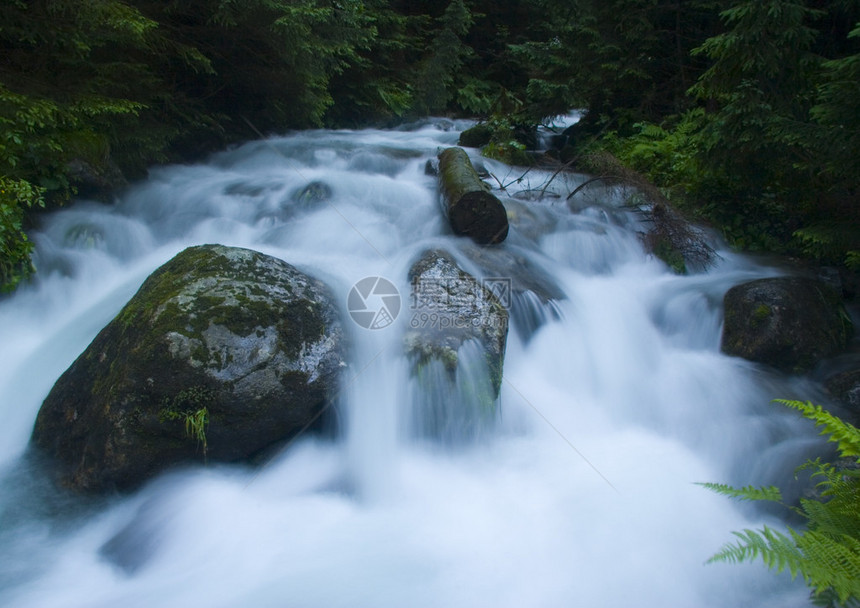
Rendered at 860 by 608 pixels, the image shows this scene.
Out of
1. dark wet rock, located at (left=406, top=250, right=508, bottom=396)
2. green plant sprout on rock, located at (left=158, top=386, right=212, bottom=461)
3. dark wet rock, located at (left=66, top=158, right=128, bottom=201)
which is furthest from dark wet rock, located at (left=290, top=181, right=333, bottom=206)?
green plant sprout on rock, located at (left=158, top=386, right=212, bottom=461)

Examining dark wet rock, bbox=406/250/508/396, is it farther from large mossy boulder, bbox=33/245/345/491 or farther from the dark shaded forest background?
the dark shaded forest background

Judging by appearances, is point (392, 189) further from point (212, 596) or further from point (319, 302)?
point (212, 596)

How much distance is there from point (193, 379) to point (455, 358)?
2.03 metres

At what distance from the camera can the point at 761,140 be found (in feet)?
16.3

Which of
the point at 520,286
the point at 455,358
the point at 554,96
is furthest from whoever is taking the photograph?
the point at 554,96

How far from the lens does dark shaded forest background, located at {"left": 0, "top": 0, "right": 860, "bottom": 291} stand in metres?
4.81

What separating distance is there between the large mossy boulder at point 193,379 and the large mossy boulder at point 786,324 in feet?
13.6

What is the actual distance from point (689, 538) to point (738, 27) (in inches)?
193

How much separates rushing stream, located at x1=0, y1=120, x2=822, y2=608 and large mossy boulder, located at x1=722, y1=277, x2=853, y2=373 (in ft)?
0.70

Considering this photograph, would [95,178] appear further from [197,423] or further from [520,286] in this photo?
[520,286]

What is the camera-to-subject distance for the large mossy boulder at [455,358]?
4199 millimetres

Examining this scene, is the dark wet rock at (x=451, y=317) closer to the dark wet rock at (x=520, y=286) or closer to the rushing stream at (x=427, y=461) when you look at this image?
the rushing stream at (x=427, y=461)

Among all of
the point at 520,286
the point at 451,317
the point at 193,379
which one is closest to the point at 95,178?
the point at 193,379

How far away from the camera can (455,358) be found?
166 inches
